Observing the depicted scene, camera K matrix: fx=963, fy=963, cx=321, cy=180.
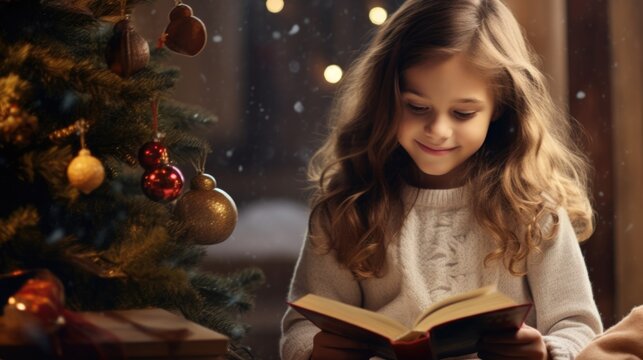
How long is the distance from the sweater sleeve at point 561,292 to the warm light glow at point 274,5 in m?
0.94

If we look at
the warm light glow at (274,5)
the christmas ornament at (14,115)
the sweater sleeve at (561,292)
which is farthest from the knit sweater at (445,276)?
the warm light glow at (274,5)

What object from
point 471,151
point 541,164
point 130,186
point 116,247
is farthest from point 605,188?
point 116,247

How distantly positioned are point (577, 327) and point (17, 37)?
0.95 meters

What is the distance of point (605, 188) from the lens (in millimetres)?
2189

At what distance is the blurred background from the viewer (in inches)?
85.0

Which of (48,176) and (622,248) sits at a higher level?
(48,176)

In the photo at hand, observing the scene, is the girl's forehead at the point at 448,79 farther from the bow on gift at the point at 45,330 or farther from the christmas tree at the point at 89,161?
the bow on gift at the point at 45,330

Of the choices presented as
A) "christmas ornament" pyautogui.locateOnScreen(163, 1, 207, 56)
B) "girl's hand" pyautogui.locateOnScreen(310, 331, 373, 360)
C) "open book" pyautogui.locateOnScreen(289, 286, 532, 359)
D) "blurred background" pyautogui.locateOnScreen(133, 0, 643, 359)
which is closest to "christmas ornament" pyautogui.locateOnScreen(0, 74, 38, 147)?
"christmas ornament" pyautogui.locateOnScreen(163, 1, 207, 56)

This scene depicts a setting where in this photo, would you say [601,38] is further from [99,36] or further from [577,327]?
[99,36]

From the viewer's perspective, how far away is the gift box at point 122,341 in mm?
1122

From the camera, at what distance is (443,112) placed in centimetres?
154

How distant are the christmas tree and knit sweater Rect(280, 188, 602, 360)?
242mm

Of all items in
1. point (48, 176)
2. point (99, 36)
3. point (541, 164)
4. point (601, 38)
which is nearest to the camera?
point (48, 176)

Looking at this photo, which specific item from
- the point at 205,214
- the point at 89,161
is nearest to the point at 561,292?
the point at 205,214
